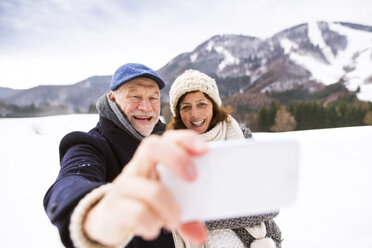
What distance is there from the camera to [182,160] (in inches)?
17.7

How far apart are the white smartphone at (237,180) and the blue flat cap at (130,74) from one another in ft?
3.52

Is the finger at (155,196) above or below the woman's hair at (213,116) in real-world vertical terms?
below

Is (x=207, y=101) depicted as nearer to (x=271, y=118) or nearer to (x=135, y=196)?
(x=135, y=196)

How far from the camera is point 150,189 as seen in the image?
1.45ft

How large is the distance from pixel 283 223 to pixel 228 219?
2.96m

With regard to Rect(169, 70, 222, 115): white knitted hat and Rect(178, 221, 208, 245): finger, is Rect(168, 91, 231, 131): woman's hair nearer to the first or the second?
Rect(169, 70, 222, 115): white knitted hat

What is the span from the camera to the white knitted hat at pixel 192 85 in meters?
1.89

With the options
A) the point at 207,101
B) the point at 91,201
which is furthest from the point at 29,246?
the point at 91,201

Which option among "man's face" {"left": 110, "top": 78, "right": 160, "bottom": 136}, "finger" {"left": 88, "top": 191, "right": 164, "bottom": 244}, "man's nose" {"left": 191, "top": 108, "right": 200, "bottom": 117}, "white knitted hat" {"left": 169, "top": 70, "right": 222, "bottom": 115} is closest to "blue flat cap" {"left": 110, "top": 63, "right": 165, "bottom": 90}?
"man's face" {"left": 110, "top": 78, "right": 160, "bottom": 136}

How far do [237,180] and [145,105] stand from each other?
111 cm

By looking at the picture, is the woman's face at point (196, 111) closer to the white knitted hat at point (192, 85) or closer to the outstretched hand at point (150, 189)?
the white knitted hat at point (192, 85)

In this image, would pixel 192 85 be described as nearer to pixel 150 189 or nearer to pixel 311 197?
pixel 150 189

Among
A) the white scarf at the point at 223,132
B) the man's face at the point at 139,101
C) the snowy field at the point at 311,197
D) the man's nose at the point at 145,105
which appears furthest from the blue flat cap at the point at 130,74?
the snowy field at the point at 311,197

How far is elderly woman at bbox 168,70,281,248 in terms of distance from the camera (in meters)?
1.57
